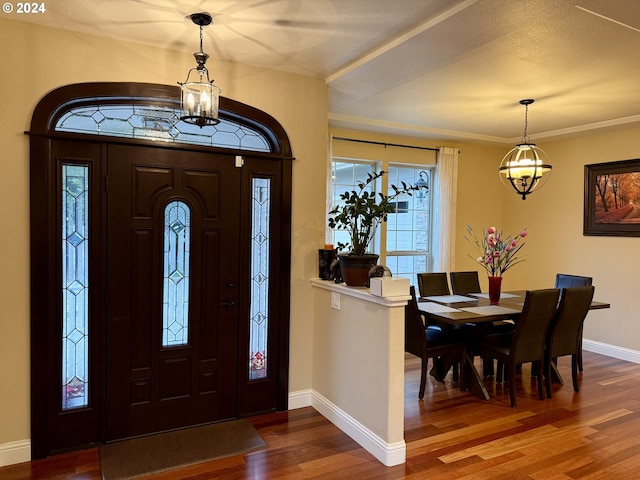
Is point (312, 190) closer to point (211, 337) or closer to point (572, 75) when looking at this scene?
point (211, 337)

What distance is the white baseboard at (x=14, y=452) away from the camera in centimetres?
287

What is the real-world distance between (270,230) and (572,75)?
2740mm

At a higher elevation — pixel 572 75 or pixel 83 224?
pixel 572 75

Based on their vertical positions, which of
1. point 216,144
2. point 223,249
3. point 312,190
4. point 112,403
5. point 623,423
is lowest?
point 623,423

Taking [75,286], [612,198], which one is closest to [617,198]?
[612,198]

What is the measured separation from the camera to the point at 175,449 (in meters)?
3.08

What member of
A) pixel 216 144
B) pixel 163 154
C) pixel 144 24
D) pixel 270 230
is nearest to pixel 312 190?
pixel 270 230

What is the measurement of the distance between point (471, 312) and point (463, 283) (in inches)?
53.7

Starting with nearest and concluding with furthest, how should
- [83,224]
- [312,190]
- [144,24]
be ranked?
1. [144,24]
2. [83,224]
3. [312,190]

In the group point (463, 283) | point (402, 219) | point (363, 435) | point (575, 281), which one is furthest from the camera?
point (402, 219)

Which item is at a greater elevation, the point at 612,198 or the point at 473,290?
the point at 612,198

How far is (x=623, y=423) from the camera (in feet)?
12.0

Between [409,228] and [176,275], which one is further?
[409,228]

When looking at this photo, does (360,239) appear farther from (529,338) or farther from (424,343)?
(529,338)
